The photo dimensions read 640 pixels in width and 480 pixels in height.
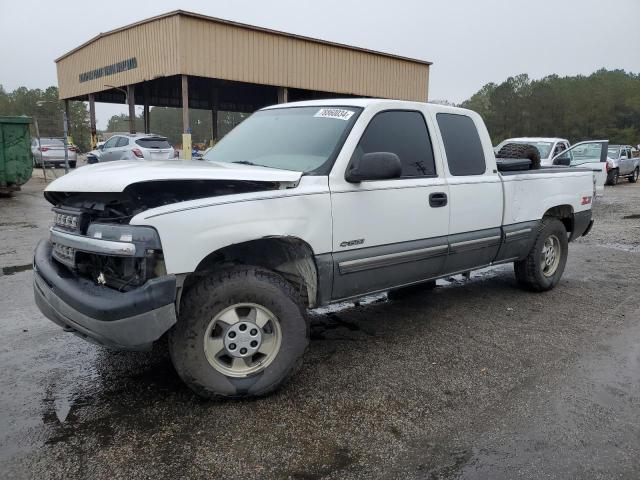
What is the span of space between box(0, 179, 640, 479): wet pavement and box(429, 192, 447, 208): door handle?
1.12m

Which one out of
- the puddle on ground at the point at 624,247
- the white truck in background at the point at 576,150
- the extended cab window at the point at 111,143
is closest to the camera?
the puddle on ground at the point at 624,247

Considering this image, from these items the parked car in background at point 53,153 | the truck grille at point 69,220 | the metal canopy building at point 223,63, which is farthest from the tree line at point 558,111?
the truck grille at point 69,220

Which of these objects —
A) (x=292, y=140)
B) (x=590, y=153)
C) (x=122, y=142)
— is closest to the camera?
(x=292, y=140)

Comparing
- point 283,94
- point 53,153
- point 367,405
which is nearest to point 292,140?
point 367,405

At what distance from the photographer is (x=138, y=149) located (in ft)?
64.8

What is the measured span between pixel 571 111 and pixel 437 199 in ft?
246

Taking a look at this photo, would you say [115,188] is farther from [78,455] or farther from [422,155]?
[422,155]

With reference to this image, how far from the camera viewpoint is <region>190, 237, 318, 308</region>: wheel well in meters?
3.41

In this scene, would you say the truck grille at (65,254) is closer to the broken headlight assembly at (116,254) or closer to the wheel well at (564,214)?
the broken headlight assembly at (116,254)

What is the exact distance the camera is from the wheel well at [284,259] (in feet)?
11.2

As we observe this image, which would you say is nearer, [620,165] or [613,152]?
[620,165]

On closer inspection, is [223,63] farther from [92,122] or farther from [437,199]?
[437,199]

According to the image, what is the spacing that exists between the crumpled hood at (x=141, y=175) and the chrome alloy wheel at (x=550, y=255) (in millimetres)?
3476

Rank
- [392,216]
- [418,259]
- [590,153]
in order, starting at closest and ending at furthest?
1. [392,216]
2. [418,259]
3. [590,153]
